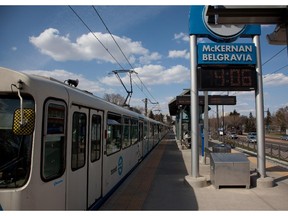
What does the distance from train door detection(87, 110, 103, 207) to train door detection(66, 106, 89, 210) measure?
1.06 feet

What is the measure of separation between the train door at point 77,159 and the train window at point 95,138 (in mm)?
455

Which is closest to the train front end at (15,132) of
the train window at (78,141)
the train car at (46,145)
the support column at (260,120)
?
the train car at (46,145)

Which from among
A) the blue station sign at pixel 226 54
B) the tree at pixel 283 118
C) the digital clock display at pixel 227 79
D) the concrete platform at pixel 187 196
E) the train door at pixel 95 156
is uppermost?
the tree at pixel 283 118

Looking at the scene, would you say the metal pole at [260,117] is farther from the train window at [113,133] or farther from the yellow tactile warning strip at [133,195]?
the train window at [113,133]

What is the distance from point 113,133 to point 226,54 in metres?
4.42

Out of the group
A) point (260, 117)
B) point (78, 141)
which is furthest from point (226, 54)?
point (78, 141)

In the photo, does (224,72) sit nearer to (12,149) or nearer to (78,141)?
(78,141)

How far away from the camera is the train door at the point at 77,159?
5.00 meters

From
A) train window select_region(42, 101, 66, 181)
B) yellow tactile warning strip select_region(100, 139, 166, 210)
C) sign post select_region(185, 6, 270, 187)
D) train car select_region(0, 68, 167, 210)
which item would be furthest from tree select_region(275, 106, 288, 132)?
train window select_region(42, 101, 66, 181)

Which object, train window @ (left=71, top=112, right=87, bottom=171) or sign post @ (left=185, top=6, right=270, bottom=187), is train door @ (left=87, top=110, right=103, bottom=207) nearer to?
train window @ (left=71, top=112, right=87, bottom=171)

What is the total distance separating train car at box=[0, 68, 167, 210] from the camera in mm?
3818

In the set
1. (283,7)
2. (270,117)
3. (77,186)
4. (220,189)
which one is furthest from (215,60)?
(270,117)

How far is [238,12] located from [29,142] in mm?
4090

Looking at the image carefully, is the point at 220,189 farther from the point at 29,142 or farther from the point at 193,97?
the point at 29,142
